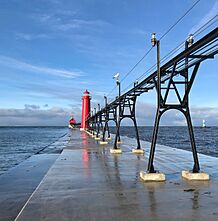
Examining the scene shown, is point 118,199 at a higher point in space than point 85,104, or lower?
lower

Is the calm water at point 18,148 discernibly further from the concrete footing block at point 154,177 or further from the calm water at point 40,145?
the concrete footing block at point 154,177

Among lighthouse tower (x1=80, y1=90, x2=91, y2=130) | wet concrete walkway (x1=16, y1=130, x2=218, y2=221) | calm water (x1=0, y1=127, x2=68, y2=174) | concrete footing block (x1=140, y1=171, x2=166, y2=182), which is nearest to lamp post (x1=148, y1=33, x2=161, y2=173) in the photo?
concrete footing block (x1=140, y1=171, x2=166, y2=182)

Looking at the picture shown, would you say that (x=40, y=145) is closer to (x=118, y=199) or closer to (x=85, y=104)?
(x=85, y=104)

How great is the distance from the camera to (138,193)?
28.3 feet

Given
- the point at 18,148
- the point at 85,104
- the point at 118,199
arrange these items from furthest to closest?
the point at 85,104
the point at 18,148
the point at 118,199

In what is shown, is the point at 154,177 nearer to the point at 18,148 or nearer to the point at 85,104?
the point at 18,148

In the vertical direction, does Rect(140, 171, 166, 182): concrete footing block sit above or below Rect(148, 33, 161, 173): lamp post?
below

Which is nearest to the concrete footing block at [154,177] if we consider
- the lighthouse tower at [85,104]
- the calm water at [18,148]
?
the calm water at [18,148]

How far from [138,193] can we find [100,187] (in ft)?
4.60

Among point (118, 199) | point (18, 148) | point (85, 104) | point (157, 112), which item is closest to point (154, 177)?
point (157, 112)

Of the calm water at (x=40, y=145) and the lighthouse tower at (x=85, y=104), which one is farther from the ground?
the lighthouse tower at (x=85, y=104)

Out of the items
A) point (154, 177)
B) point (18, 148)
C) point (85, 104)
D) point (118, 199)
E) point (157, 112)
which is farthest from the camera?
point (85, 104)

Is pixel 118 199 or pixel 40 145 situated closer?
pixel 118 199

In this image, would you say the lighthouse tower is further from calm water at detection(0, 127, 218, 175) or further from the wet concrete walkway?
the wet concrete walkway
